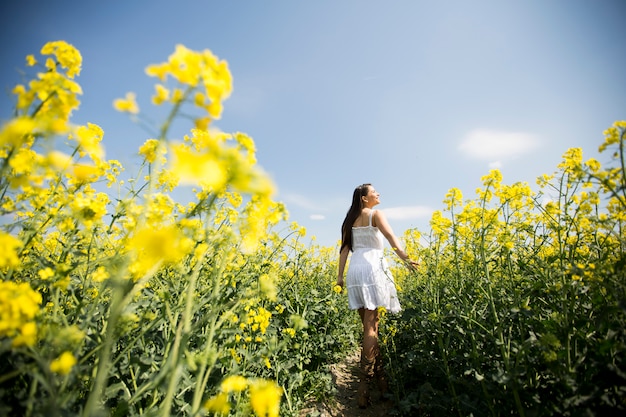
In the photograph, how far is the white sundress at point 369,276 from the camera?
10.6 feet

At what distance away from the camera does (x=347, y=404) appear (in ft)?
10.1

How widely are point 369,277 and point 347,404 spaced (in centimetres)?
138

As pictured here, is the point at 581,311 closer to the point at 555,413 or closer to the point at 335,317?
the point at 555,413

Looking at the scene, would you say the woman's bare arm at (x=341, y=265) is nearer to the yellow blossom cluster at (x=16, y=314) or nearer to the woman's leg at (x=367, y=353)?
the woman's leg at (x=367, y=353)

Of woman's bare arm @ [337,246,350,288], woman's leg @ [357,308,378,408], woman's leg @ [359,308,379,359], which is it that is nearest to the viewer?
woman's leg @ [357,308,378,408]

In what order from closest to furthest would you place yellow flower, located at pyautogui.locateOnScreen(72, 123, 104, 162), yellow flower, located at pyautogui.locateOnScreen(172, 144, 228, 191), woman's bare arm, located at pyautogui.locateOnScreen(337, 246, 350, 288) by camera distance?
yellow flower, located at pyautogui.locateOnScreen(172, 144, 228, 191) < yellow flower, located at pyautogui.locateOnScreen(72, 123, 104, 162) < woman's bare arm, located at pyautogui.locateOnScreen(337, 246, 350, 288)

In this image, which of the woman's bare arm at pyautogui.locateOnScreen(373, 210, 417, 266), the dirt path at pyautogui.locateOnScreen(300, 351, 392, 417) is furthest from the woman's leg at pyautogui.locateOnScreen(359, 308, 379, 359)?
the woman's bare arm at pyautogui.locateOnScreen(373, 210, 417, 266)

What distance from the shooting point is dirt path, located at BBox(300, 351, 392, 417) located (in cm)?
288

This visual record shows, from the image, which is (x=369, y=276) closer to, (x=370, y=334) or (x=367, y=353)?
(x=370, y=334)

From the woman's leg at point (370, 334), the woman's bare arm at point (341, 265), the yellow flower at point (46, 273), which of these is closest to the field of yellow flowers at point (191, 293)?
the yellow flower at point (46, 273)

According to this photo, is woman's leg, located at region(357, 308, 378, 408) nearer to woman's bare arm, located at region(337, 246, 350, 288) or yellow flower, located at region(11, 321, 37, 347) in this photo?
woman's bare arm, located at region(337, 246, 350, 288)

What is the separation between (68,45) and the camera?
1.29m

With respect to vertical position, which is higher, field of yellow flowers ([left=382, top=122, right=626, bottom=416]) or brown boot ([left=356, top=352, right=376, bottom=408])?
field of yellow flowers ([left=382, top=122, right=626, bottom=416])

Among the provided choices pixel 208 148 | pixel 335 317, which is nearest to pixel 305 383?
pixel 335 317
